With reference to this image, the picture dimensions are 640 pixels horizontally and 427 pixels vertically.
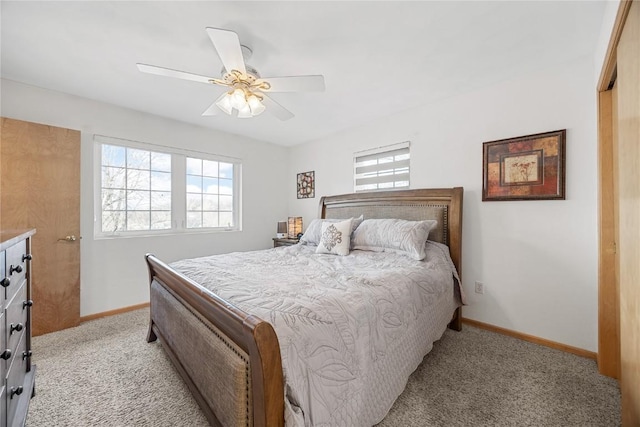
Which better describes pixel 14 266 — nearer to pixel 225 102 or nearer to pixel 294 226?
pixel 225 102

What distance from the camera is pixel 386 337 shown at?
1.49m

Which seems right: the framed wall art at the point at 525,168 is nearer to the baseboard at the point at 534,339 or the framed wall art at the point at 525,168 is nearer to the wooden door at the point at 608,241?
the wooden door at the point at 608,241

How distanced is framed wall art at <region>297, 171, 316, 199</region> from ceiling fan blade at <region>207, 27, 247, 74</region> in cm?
275

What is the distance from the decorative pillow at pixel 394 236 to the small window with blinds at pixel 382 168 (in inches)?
30.5

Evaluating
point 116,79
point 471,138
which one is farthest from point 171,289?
point 471,138

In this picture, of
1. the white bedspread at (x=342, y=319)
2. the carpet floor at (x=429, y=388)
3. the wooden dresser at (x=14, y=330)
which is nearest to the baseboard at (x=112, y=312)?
the carpet floor at (x=429, y=388)

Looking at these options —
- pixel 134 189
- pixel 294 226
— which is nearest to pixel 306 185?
pixel 294 226

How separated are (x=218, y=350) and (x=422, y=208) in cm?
244

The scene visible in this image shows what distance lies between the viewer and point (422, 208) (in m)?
2.93

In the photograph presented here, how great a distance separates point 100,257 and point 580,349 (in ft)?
15.7

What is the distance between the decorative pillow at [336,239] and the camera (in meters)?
2.78

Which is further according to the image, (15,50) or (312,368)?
(15,50)

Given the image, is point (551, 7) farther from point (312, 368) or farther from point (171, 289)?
point (171, 289)

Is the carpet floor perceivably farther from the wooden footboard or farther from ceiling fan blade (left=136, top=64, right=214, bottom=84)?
ceiling fan blade (left=136, top=64, right=214, bottom=84)
